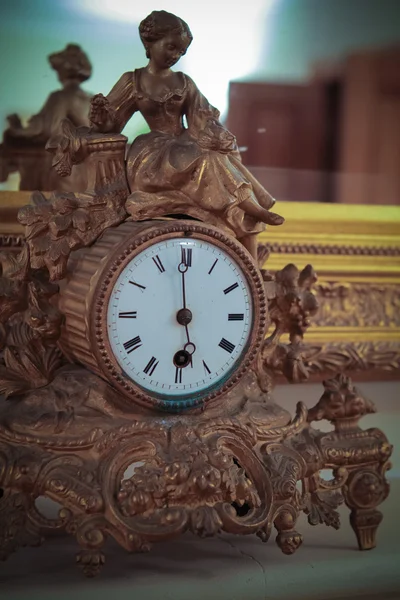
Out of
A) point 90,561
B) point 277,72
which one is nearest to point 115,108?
point 90,561

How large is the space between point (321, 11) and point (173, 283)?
3.14 ft

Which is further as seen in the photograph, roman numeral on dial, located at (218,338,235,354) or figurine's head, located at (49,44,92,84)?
figurine's head, located at (49,44,92,84)

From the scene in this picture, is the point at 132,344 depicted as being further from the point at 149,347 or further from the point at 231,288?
the point at 231,288

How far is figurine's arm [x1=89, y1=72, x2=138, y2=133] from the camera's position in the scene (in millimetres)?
997

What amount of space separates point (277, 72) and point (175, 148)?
0.77 m

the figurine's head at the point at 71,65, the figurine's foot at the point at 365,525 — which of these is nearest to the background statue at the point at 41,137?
the figurine's head at the point at 71,65

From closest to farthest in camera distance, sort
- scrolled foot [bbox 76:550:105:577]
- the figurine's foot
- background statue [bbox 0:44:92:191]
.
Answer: scrolled foot [bbox 76:550:105:577] → the figurine's foot → background statue [bbox 0:44:92:191]

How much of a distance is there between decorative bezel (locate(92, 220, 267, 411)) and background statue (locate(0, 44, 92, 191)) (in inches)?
23.5

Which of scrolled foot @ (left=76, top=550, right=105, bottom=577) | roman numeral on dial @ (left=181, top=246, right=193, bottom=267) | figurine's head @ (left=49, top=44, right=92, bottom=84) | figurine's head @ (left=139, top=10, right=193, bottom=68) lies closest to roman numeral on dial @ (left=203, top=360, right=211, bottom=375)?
roman numeral on dial @ (left=181, top=246, right=193, bottom=267)

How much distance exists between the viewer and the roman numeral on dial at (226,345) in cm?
98

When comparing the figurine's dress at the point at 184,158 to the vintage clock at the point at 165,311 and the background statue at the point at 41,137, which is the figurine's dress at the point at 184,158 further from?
the background statue at the point at 41,137

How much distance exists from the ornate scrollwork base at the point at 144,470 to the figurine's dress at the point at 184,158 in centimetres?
21

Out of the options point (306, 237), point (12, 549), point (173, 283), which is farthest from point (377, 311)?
point (12, 549)

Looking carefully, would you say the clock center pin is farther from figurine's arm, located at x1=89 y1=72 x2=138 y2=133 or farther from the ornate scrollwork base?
figurine's arm, located at x1=89 y1=72 x2=138 y2=133
